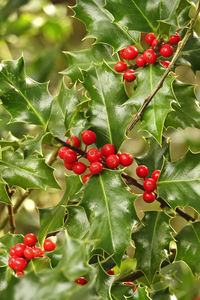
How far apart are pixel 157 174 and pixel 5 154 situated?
290 millimetres

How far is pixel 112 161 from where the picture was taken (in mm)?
745

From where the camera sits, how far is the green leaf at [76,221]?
78 centimetres

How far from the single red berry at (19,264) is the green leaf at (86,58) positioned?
15.0 inches

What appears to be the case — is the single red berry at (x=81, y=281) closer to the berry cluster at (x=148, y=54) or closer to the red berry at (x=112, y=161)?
the red berry at (x=112, y=161)

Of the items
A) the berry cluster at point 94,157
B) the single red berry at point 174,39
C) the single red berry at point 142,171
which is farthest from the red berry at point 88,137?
the single red berry at point 174,39

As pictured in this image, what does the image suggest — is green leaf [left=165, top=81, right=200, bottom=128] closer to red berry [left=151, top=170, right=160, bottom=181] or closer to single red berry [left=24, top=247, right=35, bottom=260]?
red berry [left=151, top=170, right=160, bottom=181]

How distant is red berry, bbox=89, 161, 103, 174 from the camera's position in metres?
0.73

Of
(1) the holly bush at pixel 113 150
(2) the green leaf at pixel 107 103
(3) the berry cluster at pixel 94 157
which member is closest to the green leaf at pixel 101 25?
(1) the holly bush at pixel 113 150

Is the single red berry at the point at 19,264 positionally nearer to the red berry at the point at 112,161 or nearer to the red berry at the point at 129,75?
the red berry at the point at 112,161

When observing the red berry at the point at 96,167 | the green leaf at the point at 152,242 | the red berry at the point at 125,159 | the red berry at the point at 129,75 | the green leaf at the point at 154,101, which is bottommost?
the green leaf at the point at 152,242

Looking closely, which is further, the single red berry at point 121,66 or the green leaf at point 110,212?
the single red berry at point 121,66

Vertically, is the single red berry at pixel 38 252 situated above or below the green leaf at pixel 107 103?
below

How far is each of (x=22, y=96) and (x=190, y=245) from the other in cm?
43

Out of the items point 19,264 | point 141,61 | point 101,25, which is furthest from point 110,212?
point 101,25
